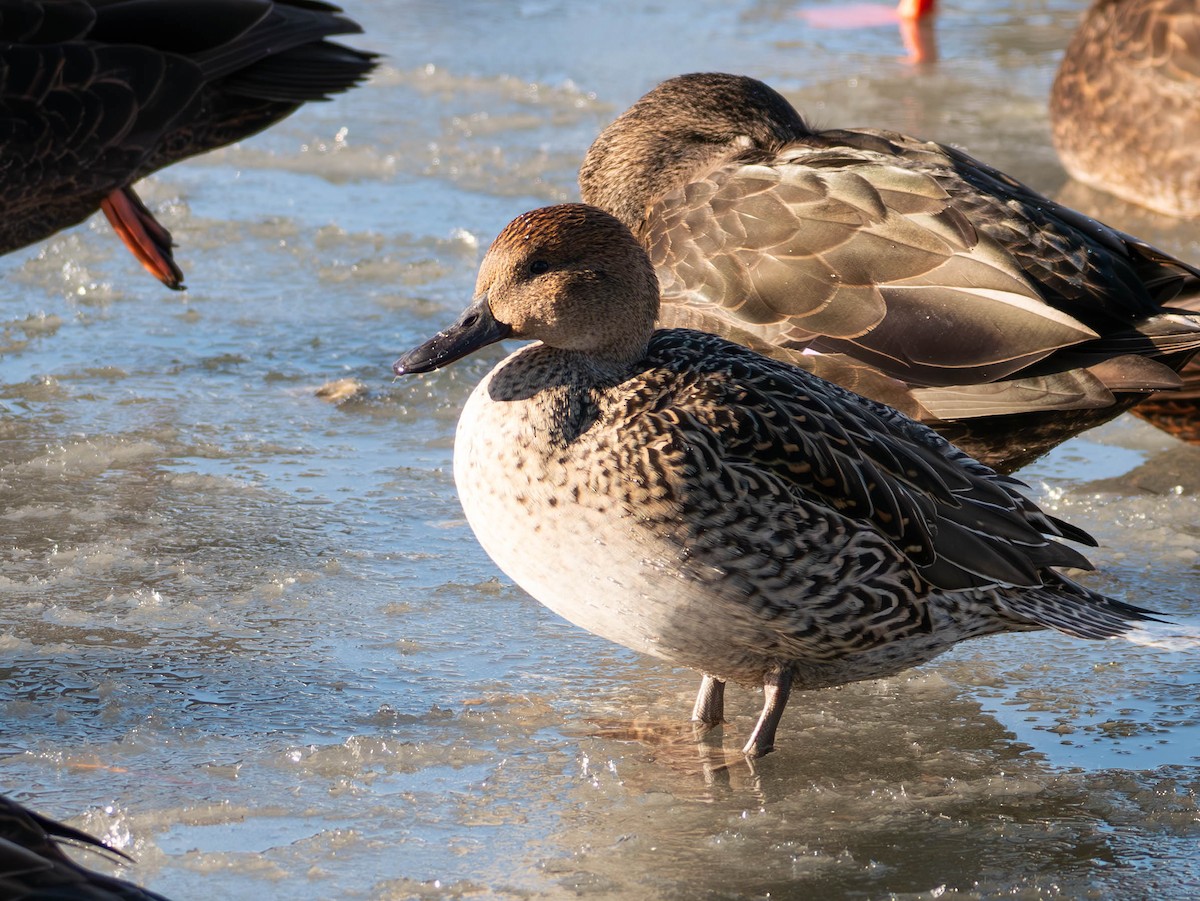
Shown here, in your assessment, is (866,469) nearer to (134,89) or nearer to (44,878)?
(44,878)

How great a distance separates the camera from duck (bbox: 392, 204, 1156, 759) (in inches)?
130

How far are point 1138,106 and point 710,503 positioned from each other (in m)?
4.90

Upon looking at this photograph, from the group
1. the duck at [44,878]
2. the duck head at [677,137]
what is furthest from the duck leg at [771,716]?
the duck head at [677,137]

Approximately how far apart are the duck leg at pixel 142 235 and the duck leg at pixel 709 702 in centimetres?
274

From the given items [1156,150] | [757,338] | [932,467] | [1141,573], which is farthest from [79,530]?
[1156,150]

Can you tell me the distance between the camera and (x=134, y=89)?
545 cm

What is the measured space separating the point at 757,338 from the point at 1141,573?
1156 millimetres

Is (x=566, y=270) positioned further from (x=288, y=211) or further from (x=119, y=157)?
(x=288, y=211)

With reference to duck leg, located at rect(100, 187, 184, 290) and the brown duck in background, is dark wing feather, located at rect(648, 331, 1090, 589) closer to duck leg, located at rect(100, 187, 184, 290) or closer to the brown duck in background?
duck leg, located at rect(100, 187, 184, 290)

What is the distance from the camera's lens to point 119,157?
5488mm

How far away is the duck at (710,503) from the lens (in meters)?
3.30

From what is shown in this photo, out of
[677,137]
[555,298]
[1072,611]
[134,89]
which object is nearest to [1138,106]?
[677,137]

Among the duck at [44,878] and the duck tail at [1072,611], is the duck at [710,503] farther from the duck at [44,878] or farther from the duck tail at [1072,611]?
the duck at [44,878]

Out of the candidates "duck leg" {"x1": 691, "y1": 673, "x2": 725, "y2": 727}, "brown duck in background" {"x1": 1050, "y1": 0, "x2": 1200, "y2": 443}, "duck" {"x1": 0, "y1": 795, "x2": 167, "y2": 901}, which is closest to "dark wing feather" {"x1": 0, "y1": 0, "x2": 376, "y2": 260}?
"duck leg" {"x1": 691, "y1": 673, "x2": 725, "y2": 727}
